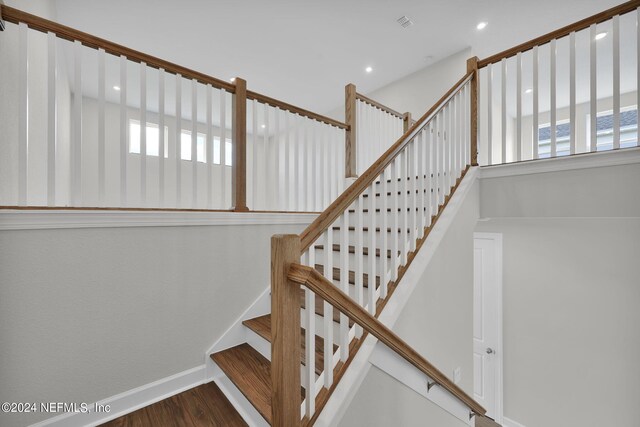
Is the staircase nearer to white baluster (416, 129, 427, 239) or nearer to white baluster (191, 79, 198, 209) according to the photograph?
white baluster (416, 129, 427, 239)

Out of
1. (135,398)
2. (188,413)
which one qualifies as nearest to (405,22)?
(188,413)

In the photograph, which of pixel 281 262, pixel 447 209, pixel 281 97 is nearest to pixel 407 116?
pixel 447 209

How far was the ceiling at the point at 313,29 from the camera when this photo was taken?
3.08 m

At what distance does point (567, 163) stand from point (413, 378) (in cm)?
184

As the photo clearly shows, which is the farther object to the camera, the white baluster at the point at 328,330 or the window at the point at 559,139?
the window at the point at 559,139

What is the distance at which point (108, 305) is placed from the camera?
5.13 feet

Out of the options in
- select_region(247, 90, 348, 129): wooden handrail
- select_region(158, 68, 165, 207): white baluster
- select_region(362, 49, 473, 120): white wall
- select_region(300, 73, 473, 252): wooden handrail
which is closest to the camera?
select_region(300, 73, 473, 252): wooden handrail

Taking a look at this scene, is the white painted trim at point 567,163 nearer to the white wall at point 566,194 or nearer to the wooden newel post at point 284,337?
the white wall at point 566,194

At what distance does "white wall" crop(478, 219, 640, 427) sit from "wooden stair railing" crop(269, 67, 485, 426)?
74.3 inches

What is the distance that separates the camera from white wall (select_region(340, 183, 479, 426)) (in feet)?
4.38

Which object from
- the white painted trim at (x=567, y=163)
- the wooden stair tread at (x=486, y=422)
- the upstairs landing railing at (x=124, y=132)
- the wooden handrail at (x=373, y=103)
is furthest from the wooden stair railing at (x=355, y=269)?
the wooden stair tread at (x=486, y=422)

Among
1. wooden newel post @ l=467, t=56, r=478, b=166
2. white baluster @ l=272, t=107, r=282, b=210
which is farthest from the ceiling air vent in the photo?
white baluster @ l=272, t=107, r=282, b=210

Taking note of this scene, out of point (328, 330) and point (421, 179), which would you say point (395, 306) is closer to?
point (328, 330)

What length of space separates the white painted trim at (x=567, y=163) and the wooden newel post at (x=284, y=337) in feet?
6.74
